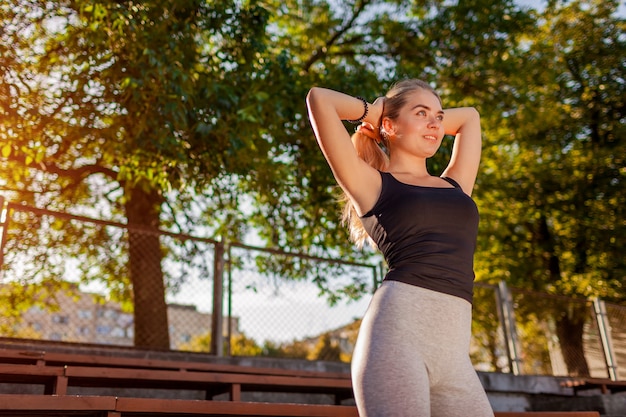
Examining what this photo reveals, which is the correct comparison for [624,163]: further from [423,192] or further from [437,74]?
[423,192]

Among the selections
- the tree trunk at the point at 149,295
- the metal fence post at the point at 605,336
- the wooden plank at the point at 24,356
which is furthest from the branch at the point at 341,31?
the wooden plank at the point at 24,356

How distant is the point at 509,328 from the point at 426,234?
21.3 feet

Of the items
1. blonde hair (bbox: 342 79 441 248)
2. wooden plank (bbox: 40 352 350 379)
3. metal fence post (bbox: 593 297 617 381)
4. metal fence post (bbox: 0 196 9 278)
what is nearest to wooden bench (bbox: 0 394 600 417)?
blonde hair (bbox: 342 79 441 248)

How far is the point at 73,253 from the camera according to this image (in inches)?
352

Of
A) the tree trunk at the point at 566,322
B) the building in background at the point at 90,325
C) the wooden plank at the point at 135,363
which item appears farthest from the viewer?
the tree trunk at the point at 566,322

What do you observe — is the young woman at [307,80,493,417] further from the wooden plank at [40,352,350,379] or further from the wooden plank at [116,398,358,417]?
the wooden plank at [40,352,350,379]

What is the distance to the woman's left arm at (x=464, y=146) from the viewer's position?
2.27 m

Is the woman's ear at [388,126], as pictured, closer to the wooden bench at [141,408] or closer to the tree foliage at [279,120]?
the wooden bench at [141,408]

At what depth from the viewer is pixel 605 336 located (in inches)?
341

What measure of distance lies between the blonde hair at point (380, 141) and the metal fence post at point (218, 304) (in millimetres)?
4063

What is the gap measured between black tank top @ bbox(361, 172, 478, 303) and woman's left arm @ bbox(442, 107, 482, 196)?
1.16 ft

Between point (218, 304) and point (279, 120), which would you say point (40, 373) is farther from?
point (279, 120)

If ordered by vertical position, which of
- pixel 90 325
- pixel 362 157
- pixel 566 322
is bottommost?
pixel 362 157

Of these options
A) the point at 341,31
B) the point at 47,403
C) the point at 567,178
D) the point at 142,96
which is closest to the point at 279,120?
the point at 142,96
